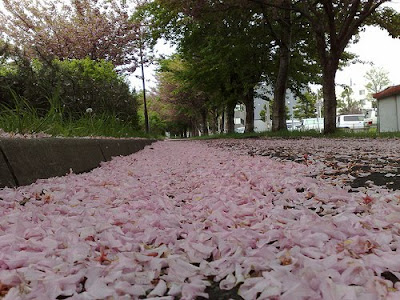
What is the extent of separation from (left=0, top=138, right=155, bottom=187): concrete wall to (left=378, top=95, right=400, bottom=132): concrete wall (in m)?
16.1

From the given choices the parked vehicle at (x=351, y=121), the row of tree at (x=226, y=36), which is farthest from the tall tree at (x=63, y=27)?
the parked vehicle at (x=351, y=121)

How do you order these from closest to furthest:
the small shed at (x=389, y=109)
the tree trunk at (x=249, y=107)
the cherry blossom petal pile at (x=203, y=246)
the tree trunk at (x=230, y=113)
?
the cherry blossom petal pile at (x=203, y=246)
the small shed at (x=389, y=109)
the tree trunk at (x=249, y=107)
the tree trunk at (x=230, y=113)

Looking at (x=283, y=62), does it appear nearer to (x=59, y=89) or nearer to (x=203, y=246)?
(x=59, y=89)

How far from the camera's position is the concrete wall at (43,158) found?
90.8 inches

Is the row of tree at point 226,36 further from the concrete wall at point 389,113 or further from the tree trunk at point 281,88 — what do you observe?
the concrete wall at point 389,113

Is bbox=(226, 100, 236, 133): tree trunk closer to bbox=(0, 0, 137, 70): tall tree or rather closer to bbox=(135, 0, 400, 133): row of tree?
bbox=(135, 0, 400, 133): row of tree

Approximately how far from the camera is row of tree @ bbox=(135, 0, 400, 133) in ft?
36.9

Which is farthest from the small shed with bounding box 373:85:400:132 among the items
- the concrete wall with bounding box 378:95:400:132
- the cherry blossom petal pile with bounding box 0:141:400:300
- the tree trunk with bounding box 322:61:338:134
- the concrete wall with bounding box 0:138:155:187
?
the cherry blossom petal pile with bounding box 0:141:400:300

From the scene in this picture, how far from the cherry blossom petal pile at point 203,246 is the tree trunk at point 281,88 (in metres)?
12.4

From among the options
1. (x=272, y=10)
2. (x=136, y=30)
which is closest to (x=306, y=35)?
(x=272, y=10)

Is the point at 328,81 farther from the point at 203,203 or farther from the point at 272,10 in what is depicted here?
the point at 203,203

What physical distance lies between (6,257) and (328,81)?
1191 centimetres

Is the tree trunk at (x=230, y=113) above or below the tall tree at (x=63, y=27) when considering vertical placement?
below

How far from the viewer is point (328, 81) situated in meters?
11.6
